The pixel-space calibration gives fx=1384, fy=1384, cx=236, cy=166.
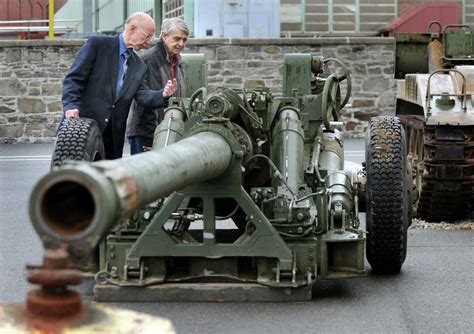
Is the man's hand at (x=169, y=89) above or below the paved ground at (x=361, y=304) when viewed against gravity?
above

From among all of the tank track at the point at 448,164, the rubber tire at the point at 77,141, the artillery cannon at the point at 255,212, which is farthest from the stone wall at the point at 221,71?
the rubber tire at the point at 77,141

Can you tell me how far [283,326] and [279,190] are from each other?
129cm

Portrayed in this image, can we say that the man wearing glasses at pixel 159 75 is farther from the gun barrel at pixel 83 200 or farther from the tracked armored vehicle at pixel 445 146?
the gun barrel at pixel 83 200

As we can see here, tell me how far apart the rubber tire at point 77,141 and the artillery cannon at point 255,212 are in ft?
1.54

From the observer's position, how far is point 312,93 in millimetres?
10680

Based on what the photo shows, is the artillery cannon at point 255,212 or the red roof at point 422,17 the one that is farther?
the red roof at point 422,17

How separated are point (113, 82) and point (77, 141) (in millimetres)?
979

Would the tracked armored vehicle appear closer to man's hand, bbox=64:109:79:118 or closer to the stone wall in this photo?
man's hand, bbox=64:109:79:118

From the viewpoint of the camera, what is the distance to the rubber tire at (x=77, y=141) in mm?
8750

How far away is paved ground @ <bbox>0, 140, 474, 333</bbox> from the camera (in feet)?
24.5

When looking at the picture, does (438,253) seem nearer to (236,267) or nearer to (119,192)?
(236,267)

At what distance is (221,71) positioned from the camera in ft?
84.1

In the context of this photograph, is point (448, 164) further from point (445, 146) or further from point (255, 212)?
point (255, 212)

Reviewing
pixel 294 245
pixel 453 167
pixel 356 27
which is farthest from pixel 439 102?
pixel 356 27
